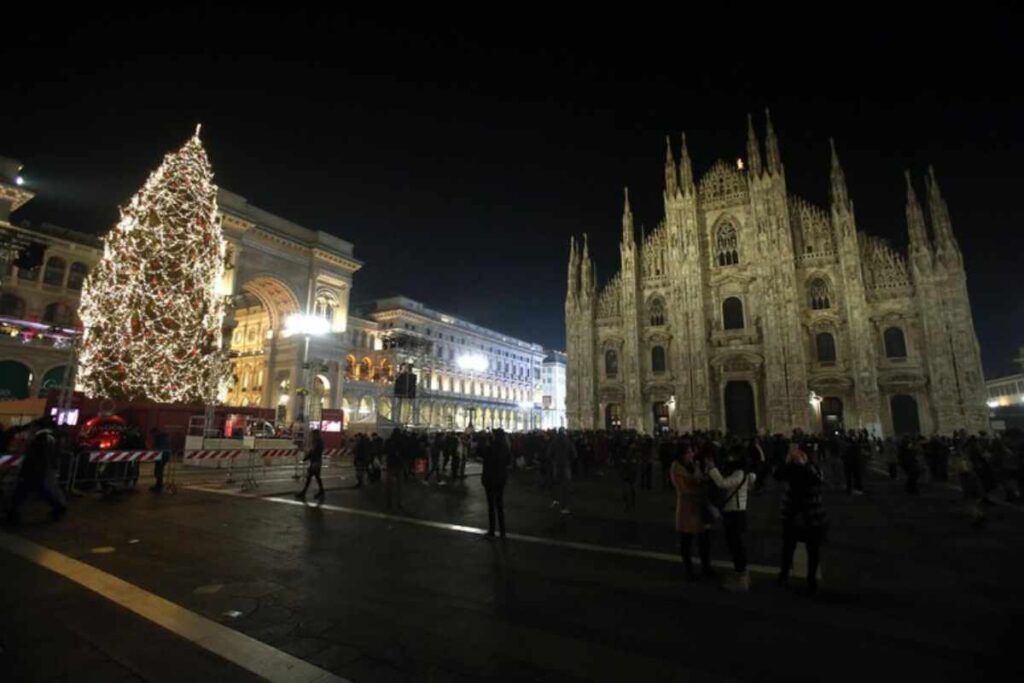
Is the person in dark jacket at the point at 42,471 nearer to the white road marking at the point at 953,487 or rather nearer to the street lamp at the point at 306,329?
the white road marking at the point at 953,487

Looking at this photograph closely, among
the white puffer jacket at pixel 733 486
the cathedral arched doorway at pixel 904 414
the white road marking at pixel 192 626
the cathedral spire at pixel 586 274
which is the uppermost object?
the cathedral spire at pixel 586 274

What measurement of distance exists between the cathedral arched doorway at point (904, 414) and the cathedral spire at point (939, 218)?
1005 centimetres

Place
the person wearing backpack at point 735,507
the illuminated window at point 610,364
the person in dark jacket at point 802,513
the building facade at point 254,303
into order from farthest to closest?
the illuminated window at point 610,364, the building facade at point 254,303, the person wearing backpack at point 735,507, the person in dark jacket at point 802,513

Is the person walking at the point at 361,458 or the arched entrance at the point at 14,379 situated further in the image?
the arched entrance at the point at 14,379

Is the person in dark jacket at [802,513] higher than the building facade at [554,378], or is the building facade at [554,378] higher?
the building facade at [554,378]

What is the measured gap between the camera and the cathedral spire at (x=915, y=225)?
31594 millimetres

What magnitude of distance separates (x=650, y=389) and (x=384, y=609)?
3546 centimetres

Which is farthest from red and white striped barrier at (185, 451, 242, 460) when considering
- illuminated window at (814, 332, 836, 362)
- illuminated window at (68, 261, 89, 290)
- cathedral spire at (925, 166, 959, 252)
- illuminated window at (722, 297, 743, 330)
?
cathedral spire at (925, 166, 959, 252)

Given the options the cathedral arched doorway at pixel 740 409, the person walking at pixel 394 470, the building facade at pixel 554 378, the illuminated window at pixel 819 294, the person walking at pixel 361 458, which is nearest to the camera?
the person walking at pixel 394 470

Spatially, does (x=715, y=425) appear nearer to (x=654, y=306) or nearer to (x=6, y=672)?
(x=654, y=306)

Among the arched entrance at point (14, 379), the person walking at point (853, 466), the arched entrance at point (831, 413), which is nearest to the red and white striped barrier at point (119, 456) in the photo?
the person walking at point (853, 466)

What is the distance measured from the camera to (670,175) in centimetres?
3981

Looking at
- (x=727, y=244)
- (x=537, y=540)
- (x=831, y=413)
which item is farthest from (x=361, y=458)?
(x=727, y=244)

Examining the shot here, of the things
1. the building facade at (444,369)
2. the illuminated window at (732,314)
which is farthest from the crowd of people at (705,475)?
the building facade at (444,369)
